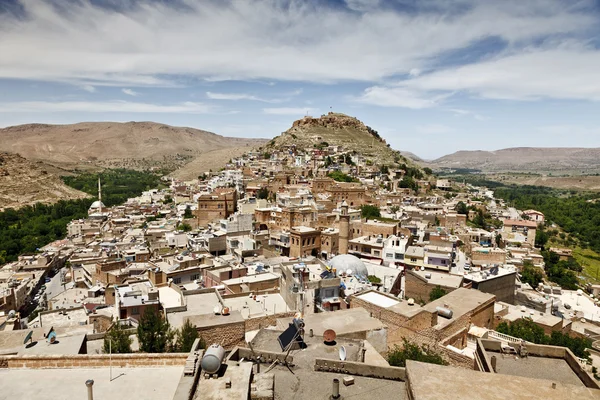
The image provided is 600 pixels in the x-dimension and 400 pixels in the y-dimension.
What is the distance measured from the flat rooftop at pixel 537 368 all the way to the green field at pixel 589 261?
1701 inches

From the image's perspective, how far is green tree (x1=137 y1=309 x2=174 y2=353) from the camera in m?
10.9

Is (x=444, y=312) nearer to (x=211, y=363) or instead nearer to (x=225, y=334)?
(x=225, y=334)

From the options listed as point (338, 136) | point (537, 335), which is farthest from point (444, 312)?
point (338, 136)

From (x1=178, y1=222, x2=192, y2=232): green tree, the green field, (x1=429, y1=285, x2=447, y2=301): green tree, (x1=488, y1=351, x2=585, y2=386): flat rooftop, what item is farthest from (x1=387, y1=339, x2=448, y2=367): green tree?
the green field

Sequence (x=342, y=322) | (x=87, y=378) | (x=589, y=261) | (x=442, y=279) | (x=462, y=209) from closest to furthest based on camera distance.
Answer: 1. (x=87, y=378)
2. (x=342, y=322)
3. (x=442, y=279)
4. (x=589, y=261)
5. (x=462, y=209)

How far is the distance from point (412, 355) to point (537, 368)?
152 inches

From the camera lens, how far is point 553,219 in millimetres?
79438

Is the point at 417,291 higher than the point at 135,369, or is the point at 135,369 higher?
the point at 135,369

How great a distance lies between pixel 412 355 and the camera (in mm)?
12039

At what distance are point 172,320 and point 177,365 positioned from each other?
27.3 ft

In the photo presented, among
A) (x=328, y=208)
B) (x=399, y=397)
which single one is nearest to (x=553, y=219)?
(x=328, y=208)

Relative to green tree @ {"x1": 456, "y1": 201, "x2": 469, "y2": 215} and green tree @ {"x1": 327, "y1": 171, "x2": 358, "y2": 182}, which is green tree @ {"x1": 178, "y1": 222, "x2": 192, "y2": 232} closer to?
green tree @ {"x1": 327, "y1": 171, "x2": 358, "y2": 182}

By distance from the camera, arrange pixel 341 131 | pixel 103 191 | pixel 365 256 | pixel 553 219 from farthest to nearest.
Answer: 1. pixel 341 131
2. pixel 103 191
3. pixel 553 219
4. pixel 365 256

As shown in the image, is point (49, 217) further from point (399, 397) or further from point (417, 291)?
point (399, 397)
